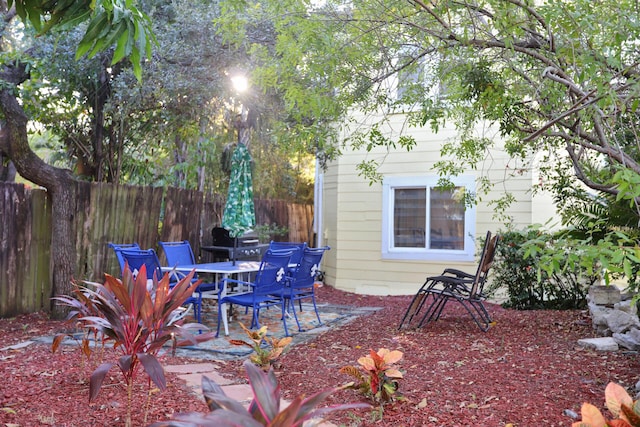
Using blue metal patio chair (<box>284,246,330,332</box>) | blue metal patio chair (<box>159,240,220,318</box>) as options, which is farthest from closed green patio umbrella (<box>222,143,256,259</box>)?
blue metal patio chair (<box>284,246,330,332</box>)

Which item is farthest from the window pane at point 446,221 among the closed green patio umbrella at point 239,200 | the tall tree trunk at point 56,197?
the tall tree trunk at point 56,197

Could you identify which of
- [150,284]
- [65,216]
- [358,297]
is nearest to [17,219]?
[65,216]

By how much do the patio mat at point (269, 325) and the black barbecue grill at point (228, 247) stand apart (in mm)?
1003

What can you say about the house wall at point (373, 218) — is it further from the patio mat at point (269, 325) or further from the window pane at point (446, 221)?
the patio mat at point (269, 325)

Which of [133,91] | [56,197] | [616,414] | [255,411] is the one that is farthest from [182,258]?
[616,414]

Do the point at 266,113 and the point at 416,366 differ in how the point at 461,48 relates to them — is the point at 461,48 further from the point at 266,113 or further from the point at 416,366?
the point at 266,113

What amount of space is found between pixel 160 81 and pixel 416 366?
5.45 meters

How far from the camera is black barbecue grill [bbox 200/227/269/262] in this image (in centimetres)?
880

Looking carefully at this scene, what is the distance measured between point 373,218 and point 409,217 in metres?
0.69

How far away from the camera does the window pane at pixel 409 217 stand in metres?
10.3

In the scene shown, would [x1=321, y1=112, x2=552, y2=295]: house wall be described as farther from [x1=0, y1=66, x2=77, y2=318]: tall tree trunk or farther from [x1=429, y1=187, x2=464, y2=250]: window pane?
[x1=0, y1=66, x2=77, y2=318]: tall tree trunk

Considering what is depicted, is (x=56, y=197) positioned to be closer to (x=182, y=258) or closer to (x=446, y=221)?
(x=182, y=258)

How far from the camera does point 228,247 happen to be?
351 inches

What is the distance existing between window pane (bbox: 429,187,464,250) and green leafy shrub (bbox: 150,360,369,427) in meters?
8.40
